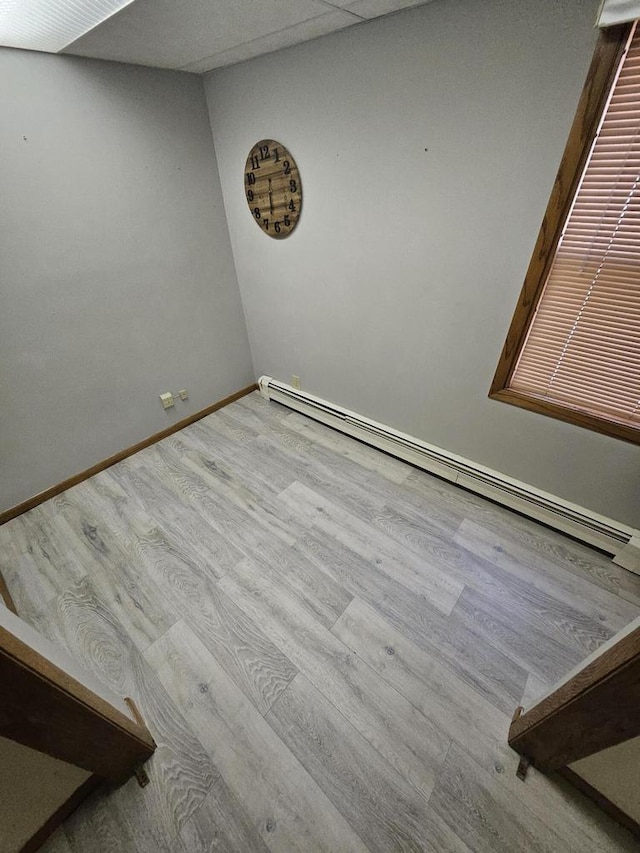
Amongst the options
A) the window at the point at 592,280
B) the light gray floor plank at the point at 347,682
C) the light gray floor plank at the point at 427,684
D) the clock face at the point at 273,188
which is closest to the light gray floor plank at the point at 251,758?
the light gray floor plank at the point at 347,682

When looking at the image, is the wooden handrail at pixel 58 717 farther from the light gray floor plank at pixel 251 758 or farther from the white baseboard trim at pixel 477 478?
the white baseboard trim at pixel 477 478

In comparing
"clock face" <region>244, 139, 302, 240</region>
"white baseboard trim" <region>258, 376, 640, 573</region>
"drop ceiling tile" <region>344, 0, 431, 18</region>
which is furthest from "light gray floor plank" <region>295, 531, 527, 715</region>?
"drop ceiling tile" <region>344, 0, 431, 18</region>

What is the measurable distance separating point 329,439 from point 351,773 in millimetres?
1749

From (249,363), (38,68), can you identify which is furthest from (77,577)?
(38,68)

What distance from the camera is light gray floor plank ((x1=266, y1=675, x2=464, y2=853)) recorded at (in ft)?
3.13

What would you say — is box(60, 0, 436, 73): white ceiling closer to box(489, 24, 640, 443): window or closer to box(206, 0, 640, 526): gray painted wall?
box(206, 0, 640, 526): gray painted wall

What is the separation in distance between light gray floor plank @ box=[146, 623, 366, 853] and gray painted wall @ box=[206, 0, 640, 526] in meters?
1.60

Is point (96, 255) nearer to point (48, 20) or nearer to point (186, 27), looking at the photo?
point (48, 20)

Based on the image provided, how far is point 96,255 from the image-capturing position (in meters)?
1.92

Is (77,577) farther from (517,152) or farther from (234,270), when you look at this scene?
(517,152)

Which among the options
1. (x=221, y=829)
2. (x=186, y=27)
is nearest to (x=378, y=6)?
(x=186, y=27)

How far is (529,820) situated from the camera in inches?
37.6

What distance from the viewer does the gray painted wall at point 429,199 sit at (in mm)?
1146

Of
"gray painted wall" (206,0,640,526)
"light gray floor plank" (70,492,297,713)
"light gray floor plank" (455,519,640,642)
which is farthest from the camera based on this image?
"light gray floor plank" (455,519,640,642)
